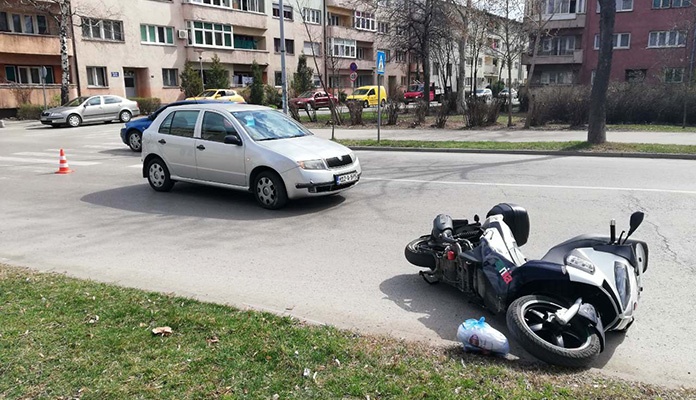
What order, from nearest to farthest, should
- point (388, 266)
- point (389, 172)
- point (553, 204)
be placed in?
1. point (388, 266)
2. point (553, 204)
3. point (389, 172)

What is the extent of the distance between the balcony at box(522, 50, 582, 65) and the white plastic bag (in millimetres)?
52454

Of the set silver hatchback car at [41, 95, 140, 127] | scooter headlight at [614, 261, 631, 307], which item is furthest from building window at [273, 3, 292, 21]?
scooter headlight at [614, 261, 631, 307]

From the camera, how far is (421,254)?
16.9 feet

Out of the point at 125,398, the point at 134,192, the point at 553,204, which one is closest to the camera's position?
the point at 125,398

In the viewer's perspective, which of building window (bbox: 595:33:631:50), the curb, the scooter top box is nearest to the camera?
the scooter top box

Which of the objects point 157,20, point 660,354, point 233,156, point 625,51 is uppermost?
point 157,20

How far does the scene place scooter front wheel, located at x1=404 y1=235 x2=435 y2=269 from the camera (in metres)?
5.08

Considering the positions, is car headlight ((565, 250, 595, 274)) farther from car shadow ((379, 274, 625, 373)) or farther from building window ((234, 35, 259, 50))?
building window ((234, 35, 259, 50))

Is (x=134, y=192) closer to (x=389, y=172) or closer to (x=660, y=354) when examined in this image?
(x=389, y=172)

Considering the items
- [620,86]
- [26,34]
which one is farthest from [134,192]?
[26,34]

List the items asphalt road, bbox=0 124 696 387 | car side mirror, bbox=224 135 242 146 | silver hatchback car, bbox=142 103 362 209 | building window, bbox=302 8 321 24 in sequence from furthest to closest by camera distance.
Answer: building window, bbox=302 8 321 24 → car side mirror, bbox=224 135 242 146 → silver hatchback car, bbox=142 103 362 209 → asphalt road, bbox=0 124 696 387

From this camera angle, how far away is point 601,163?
1345cm

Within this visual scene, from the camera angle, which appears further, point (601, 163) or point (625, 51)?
point (625, 51)

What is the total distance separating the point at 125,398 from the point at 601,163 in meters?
13.1
